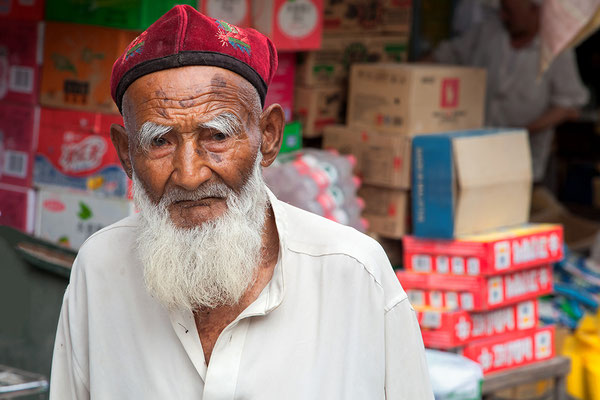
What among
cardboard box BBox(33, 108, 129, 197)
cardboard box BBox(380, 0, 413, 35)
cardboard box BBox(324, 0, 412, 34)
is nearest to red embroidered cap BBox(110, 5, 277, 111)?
cardboard box BBox(33, 108, 129, 197)

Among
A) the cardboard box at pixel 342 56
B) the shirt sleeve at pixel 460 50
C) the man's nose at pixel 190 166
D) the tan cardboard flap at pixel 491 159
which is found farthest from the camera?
the shirt sleeve at pixel 460 50

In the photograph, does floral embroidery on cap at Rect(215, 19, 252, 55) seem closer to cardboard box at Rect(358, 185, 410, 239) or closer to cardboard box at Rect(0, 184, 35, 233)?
cardboard box at Rect(0, 184, 35, 233)

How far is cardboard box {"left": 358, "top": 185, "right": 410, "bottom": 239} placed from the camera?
15.5 ft

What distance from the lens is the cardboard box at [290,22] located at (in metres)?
4.21

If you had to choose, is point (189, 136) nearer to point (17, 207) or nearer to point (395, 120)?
point (17, 207)

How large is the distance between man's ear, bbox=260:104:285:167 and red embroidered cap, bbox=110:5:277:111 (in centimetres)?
11

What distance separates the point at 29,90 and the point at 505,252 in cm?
240

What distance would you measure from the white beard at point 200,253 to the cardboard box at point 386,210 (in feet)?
9.89

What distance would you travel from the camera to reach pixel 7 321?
11.1 ft

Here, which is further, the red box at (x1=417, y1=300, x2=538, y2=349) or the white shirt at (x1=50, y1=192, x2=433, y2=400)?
the red box at (x1=417, y1=300, x2=538, y2=349)

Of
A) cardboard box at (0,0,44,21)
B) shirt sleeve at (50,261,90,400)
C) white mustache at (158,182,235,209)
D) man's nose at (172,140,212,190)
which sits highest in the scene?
cardboard box at (0,0,44,21)

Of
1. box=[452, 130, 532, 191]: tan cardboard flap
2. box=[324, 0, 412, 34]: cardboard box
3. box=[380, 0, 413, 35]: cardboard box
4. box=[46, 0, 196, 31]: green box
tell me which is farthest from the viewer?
box=[380, 0, 413, 35]: cardboard box

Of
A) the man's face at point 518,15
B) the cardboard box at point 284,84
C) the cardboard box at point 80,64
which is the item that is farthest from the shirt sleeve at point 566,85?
the cardboard box at point 80,64

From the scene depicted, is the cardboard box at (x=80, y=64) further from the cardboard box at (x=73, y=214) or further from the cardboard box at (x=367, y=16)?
the cardboard box at (x=367, y=16)
